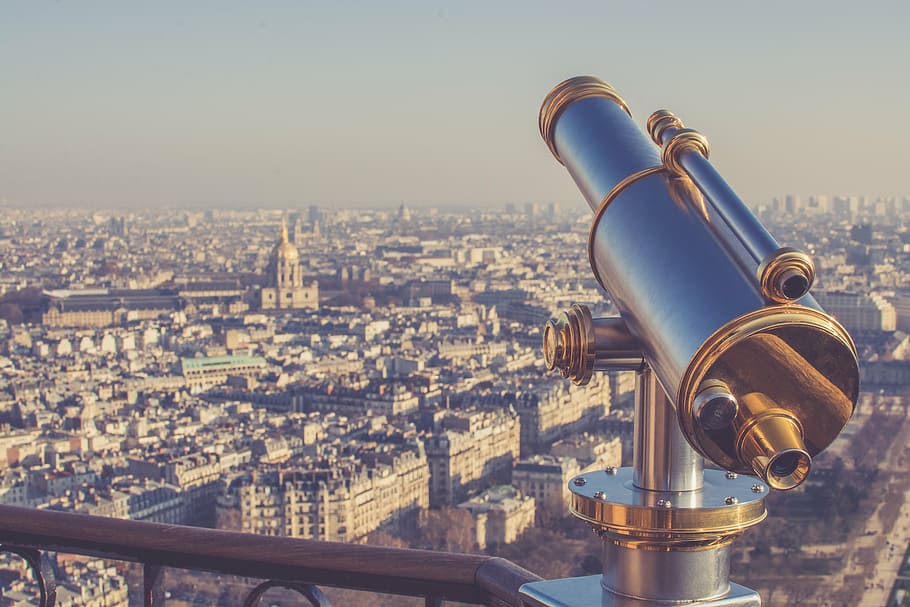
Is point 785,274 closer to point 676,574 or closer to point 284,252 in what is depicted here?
point 676,574

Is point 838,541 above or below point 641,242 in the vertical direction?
below

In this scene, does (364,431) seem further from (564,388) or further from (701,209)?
(701,209)

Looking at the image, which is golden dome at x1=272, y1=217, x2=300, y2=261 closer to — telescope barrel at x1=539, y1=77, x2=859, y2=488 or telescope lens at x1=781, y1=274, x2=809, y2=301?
telescope barrel at x1=539, y1=77, x2=859, y2=488

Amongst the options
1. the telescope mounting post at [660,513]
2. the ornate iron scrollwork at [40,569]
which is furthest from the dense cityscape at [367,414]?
the telescope mounting post at [660,513]

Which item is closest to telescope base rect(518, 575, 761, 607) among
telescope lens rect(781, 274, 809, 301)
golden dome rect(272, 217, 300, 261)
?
telescope lens rect(781, 274, 809, 301)

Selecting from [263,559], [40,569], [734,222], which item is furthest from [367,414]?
[734,222]

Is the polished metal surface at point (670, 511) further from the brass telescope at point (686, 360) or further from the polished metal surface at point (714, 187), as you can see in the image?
the polished metal surface at point (714, 187)

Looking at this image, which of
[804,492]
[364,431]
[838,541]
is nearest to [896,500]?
[804,492]
